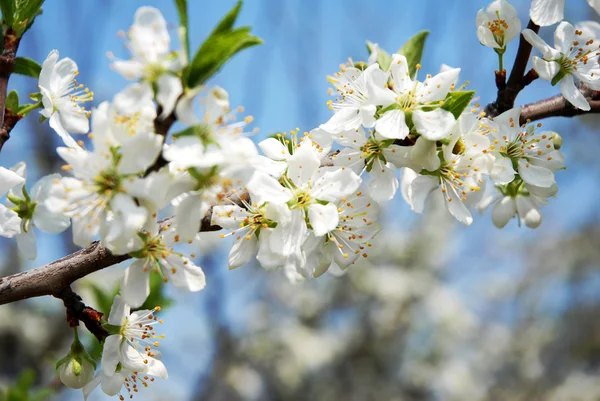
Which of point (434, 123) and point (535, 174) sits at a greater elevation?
point (434, 123)

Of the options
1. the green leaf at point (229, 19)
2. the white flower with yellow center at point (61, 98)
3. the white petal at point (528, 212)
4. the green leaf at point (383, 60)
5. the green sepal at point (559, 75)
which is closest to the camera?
the green leaf at point (229, 19)

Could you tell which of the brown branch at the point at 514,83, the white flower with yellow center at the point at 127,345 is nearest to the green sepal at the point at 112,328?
the white flower with yellow center at the point at 127,345

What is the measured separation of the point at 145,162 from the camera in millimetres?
997

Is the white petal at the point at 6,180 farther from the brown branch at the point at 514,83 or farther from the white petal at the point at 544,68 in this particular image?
the white petal at the point at 544,68

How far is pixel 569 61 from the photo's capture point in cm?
158

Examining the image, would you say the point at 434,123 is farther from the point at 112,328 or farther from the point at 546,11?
the point at 112,328

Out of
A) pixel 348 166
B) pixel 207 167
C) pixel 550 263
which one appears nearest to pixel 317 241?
pixel 348 166

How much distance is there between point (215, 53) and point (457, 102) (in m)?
0.62

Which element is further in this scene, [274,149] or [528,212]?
[528,212]

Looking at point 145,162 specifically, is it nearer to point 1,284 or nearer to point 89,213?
point 89,213

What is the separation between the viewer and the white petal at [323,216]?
132cm

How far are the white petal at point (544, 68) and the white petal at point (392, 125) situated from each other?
17.8 inches

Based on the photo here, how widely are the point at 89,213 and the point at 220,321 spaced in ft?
18.1

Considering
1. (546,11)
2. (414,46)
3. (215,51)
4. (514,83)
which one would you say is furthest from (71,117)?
(546,11)
